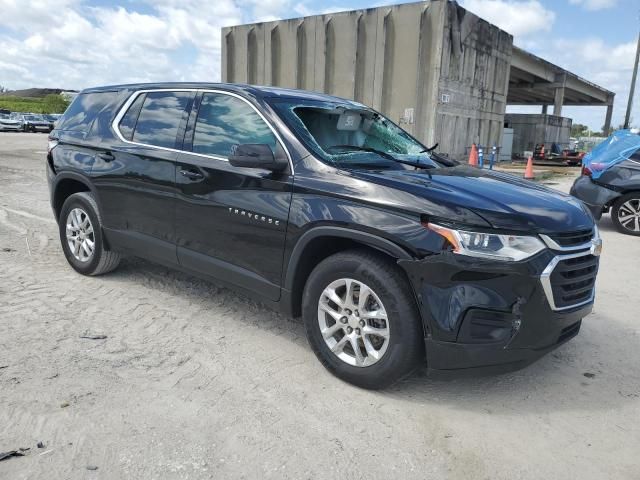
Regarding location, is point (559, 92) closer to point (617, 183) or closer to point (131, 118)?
point (617, 183)

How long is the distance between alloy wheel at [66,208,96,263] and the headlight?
3.46m

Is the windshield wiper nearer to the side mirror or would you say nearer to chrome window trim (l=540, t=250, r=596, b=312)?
the side mirror

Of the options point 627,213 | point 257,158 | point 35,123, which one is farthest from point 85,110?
point 35,123

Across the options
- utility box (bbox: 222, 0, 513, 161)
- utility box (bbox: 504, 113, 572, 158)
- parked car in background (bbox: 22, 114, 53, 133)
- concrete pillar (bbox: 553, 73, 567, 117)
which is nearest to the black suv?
utility box (bbox: 222, 0, 513, 161)

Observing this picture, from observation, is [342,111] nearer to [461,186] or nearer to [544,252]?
[461,186]

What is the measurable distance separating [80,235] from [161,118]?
1512 millimetres

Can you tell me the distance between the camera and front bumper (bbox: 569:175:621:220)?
27.9 ft

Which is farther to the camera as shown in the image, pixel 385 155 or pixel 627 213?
pixel 627 213

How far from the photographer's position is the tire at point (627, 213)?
8.34 m

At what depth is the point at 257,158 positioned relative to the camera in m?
3.34

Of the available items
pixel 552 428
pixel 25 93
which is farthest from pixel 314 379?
pixel 25 93

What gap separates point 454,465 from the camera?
2.55 m

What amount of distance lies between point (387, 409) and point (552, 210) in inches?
57.2

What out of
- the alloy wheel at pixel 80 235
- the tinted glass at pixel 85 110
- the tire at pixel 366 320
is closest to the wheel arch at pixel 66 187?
the alloy wheel at pixel 80 235
